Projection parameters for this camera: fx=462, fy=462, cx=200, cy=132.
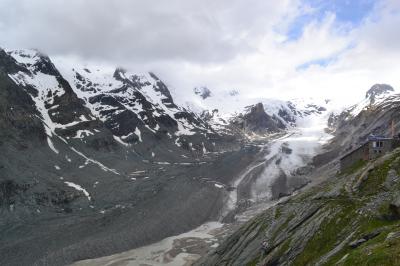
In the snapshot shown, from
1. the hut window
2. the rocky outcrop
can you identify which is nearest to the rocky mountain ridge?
the rocky outcrop

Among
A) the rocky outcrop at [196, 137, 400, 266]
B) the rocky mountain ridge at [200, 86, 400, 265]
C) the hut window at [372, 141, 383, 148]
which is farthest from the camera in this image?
the hut window at [372, 141, 383, 148]

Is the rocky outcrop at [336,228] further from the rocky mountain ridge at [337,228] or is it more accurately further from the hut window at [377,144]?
the hut window at [377,144]

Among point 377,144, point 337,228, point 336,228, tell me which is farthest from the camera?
point 377,144

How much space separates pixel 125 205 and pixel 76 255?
158 ft

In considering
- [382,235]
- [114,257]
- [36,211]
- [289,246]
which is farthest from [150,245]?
[382,235]

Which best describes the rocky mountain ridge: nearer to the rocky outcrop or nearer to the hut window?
the rocky outcrop

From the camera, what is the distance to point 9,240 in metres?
124

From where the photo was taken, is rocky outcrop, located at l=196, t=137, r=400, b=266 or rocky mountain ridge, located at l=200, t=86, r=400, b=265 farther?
rocky outcrop, located at l=196, t=137, r=400, b=266

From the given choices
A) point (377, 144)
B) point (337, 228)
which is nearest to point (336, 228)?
point (337, 228)

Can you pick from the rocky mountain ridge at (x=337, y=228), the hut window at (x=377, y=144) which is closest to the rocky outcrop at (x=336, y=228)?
the rocky mountain ridge at (x=337, y=228)

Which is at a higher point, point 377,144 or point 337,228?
point 377,144

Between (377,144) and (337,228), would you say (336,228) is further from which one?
(377,144)

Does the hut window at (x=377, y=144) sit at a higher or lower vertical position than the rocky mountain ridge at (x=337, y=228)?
higher

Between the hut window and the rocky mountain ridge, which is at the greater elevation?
the hut window
